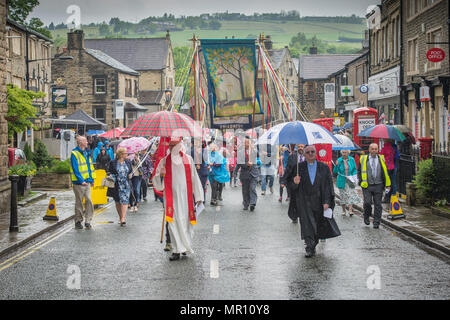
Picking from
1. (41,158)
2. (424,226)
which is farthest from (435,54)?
(41,158)

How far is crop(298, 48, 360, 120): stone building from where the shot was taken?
6762 centimetres

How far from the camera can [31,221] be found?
15.1 meters

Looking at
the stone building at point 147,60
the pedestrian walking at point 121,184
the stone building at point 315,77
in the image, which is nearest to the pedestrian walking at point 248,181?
the pedestrian walking at point 121,184

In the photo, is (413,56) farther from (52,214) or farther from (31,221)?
(31,221)

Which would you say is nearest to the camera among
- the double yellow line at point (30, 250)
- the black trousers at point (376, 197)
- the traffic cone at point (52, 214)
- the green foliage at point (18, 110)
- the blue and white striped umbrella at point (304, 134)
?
the double yellow line at point (30, 250)

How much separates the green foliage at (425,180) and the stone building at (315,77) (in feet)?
165

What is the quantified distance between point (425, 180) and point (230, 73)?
580 cm

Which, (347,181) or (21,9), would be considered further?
(21,9)

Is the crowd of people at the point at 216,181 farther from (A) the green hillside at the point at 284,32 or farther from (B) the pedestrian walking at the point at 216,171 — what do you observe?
(A) the green hillside at the point at 284,32

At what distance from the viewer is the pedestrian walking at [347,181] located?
1627 cm

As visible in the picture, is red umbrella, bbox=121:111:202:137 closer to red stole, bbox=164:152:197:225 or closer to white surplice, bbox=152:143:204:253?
white surplice, bbox=152:143:204:253

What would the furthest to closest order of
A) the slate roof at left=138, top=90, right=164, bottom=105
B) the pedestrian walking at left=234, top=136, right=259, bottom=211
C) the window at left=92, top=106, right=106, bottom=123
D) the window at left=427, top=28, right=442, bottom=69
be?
the slate roof at left=138, top=90, right=164, bottom=105, the window at left=92, top=106, right=106, bottom=123, the window at left=427, top=28, right=442, bottom=69, the pedestrian walking at left=234, top=136, right=259, bottom=211

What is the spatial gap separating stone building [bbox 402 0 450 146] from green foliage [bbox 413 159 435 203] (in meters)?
4.09

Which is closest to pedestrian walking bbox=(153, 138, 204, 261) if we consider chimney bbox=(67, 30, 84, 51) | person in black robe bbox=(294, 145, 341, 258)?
person in black robe bbox=(294, 145, 341, 258)
